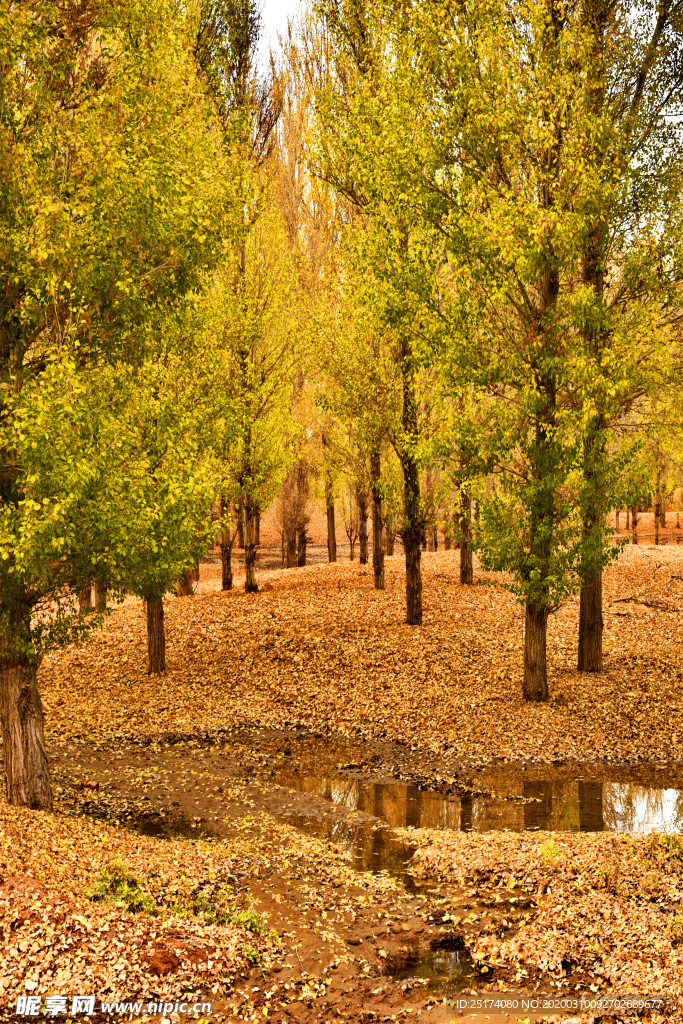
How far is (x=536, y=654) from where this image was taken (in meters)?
13.9

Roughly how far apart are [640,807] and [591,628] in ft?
16.1

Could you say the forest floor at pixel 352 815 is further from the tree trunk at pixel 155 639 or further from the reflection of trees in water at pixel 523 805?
the tree trunk at pixel 155 639

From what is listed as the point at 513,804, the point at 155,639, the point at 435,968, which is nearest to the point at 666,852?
the point at 435,968

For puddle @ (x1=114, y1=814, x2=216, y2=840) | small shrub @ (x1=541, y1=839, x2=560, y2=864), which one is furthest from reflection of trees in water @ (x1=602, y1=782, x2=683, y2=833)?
puddle @ (x1=114, y1=814, x2=216, y2=840)

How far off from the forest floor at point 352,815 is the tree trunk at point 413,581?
0.40m

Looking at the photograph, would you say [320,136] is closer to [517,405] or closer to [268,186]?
[268,186]

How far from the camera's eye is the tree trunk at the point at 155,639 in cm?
1562

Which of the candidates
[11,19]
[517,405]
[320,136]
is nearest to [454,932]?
[517,405]

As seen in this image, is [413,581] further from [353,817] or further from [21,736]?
[21,736]

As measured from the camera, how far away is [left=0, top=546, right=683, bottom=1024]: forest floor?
239 inches

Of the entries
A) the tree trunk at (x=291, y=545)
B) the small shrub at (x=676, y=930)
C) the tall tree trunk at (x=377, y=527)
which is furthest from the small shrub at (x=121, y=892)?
the tree trunk at (x=291, y=545)

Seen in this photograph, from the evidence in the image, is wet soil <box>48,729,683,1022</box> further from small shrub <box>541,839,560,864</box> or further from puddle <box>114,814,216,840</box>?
small shrub <box>541,839,560,864</box>

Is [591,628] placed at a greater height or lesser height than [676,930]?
greater

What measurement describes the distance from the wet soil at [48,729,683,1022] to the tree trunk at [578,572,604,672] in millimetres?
3299
